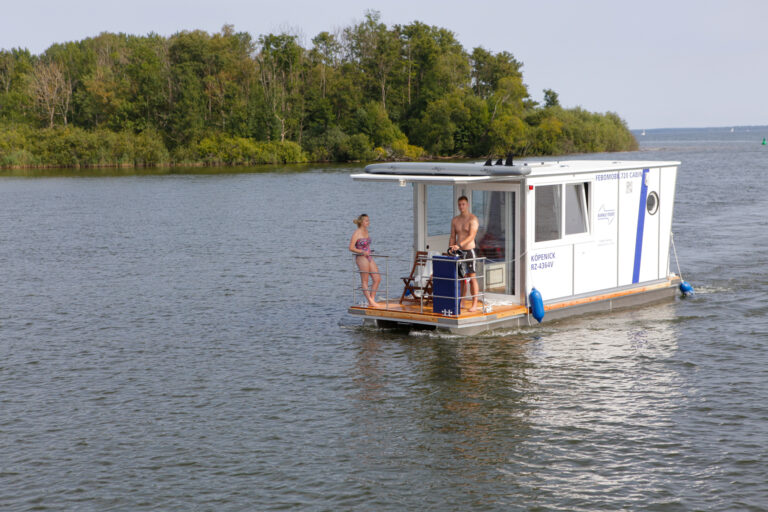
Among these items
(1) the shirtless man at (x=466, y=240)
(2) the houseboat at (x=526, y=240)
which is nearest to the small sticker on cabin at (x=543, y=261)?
(2) the houseboat at (x=526, y=240)

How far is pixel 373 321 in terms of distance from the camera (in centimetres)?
1797

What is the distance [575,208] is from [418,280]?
139 inches

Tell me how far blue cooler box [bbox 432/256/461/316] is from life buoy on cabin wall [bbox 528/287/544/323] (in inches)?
59.0

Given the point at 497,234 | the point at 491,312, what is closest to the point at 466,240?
the point at 497,234

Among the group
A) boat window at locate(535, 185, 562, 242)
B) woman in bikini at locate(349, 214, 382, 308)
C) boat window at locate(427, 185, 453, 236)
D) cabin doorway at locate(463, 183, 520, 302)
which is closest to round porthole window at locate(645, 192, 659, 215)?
boat window at locate(535, 185, 562, 242)

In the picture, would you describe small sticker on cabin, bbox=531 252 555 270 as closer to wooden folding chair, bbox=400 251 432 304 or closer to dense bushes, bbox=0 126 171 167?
wooden folding chair, bbox=400 251 432 304

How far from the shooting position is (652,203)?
19.7 meters

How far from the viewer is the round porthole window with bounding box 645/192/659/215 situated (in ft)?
64.3

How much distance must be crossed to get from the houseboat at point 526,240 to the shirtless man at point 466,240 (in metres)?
0.27

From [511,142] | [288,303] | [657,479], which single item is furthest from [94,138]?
[657,479]

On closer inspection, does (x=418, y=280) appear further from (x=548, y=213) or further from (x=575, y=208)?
(x=575, y=208)

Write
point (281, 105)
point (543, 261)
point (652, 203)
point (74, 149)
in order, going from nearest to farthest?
point (543, 261)
point (652, 203)
point (74, 149)
point (281, 105)

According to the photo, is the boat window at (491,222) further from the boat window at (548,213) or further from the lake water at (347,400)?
the lake water at (347,400)

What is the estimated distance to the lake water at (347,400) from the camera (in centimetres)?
1067
